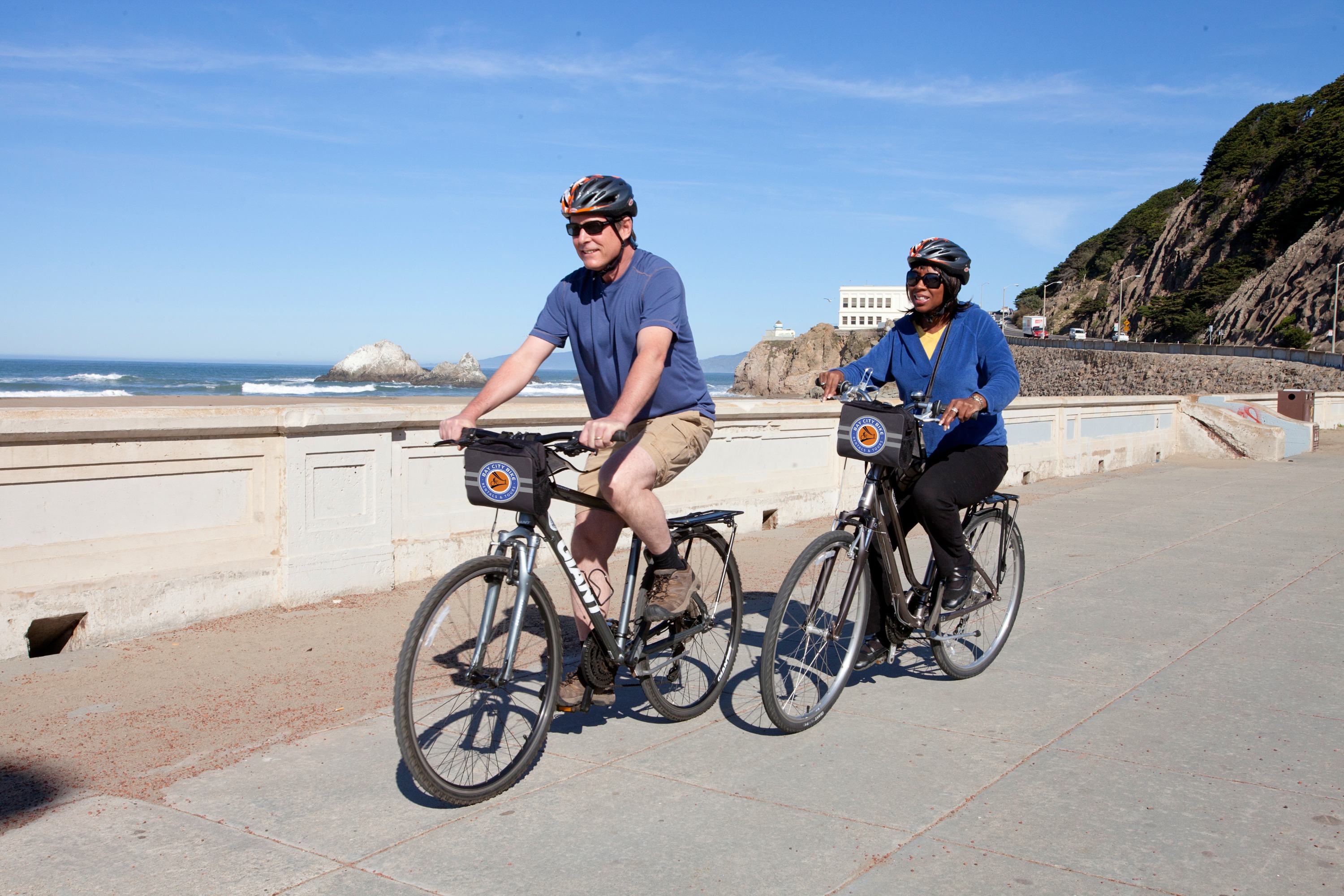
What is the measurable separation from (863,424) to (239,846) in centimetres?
257

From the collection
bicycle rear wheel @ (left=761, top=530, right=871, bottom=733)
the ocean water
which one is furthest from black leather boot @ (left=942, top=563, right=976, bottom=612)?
the ocean water

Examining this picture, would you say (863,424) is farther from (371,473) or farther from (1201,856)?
(371,473)

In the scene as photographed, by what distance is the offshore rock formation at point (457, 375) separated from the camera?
10706cm

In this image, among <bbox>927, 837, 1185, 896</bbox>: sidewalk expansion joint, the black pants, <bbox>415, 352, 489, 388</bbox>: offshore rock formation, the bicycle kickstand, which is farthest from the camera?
<bbox>415, 352, 489, 388</bbox>: offshore rock formation

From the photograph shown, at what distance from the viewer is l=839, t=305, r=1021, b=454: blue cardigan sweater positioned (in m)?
4.61

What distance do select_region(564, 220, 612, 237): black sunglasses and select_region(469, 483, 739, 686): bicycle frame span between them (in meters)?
0.90

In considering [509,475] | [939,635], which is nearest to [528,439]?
[509,475]

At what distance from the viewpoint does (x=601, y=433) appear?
326 centimetres

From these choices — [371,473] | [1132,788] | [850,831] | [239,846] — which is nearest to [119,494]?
[371,473]

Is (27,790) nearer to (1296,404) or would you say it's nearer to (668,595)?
(668,595)

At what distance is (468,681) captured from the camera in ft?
10.8

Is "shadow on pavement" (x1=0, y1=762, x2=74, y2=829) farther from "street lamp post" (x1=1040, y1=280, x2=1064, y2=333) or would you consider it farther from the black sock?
"street lamp post" (x1=1040, y1=280, x2=1064, y2=333)

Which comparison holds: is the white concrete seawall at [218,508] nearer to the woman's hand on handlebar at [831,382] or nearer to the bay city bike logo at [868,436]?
the woman's hand on handlebar at [831,382]

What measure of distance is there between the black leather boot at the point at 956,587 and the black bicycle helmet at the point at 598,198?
6.86ft
